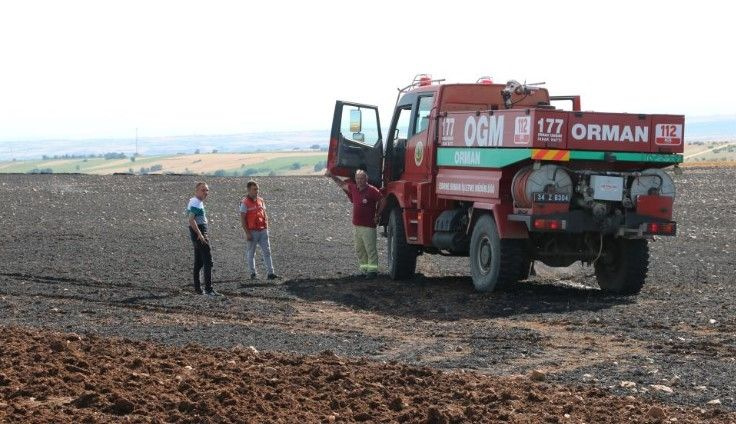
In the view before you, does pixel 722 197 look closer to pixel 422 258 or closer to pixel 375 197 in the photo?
pixel 422 258

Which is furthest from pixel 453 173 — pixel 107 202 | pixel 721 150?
pixel 721 150

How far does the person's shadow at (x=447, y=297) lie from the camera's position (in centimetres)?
1702

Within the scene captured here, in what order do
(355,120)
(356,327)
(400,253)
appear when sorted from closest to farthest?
(356,327) < (400,253) < (355,120)

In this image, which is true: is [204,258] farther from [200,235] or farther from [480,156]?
[480,156]

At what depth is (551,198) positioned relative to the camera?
17344 mm

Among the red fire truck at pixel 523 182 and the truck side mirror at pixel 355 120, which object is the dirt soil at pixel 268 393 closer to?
the red fire truck at pixel 523 182

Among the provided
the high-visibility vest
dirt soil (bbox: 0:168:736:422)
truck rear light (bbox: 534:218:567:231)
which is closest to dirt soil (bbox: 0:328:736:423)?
dirt soil (bbox: 0:168:736:422)

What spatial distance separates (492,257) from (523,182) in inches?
57.0

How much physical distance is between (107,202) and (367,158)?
19744mm

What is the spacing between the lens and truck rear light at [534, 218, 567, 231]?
17.2 m

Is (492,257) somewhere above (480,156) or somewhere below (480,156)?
below

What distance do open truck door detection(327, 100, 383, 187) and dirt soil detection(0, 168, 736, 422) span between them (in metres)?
1.73

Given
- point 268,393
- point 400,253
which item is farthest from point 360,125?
point 268,393

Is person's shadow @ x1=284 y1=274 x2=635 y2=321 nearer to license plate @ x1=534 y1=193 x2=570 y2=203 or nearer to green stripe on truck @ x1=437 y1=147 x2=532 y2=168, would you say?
license plate @ x1=534 y1=193 x2=570 y2=203
